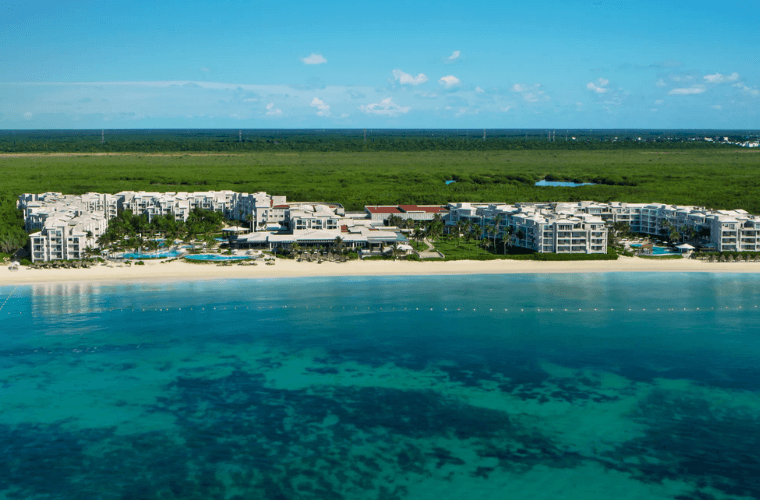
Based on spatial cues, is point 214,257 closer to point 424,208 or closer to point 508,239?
point 508,239

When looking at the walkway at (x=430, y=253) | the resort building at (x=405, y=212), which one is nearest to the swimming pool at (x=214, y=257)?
the walkway at (x=430, y=253)

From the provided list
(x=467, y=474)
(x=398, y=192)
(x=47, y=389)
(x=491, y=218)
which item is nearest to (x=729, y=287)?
(x=491, y=218)

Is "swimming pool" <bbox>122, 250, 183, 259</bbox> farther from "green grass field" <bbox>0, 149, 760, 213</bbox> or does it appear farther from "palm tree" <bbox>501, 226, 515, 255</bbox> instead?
"green grass field" <bbox>0, 149, 760, 213</bbox>

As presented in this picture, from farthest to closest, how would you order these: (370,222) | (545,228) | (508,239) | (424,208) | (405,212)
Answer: (424,208) < (405,212) < (370,222) < (508,239) < (545,228)

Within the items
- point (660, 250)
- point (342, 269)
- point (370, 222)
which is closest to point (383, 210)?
point (370, 222)

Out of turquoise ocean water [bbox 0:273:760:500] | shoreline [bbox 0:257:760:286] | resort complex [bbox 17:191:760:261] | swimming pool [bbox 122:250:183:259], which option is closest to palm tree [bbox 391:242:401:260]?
shoreline [bbox 0:257:760:286]

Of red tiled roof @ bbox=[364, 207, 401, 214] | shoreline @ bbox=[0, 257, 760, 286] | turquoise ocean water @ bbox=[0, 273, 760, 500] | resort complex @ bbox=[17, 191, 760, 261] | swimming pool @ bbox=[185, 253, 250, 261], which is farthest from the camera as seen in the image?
red tiled roof @ bbox=[364, 207, 401, 214]

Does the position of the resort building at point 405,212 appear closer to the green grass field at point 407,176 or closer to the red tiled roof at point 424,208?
the red tiled roof at point 424,208
